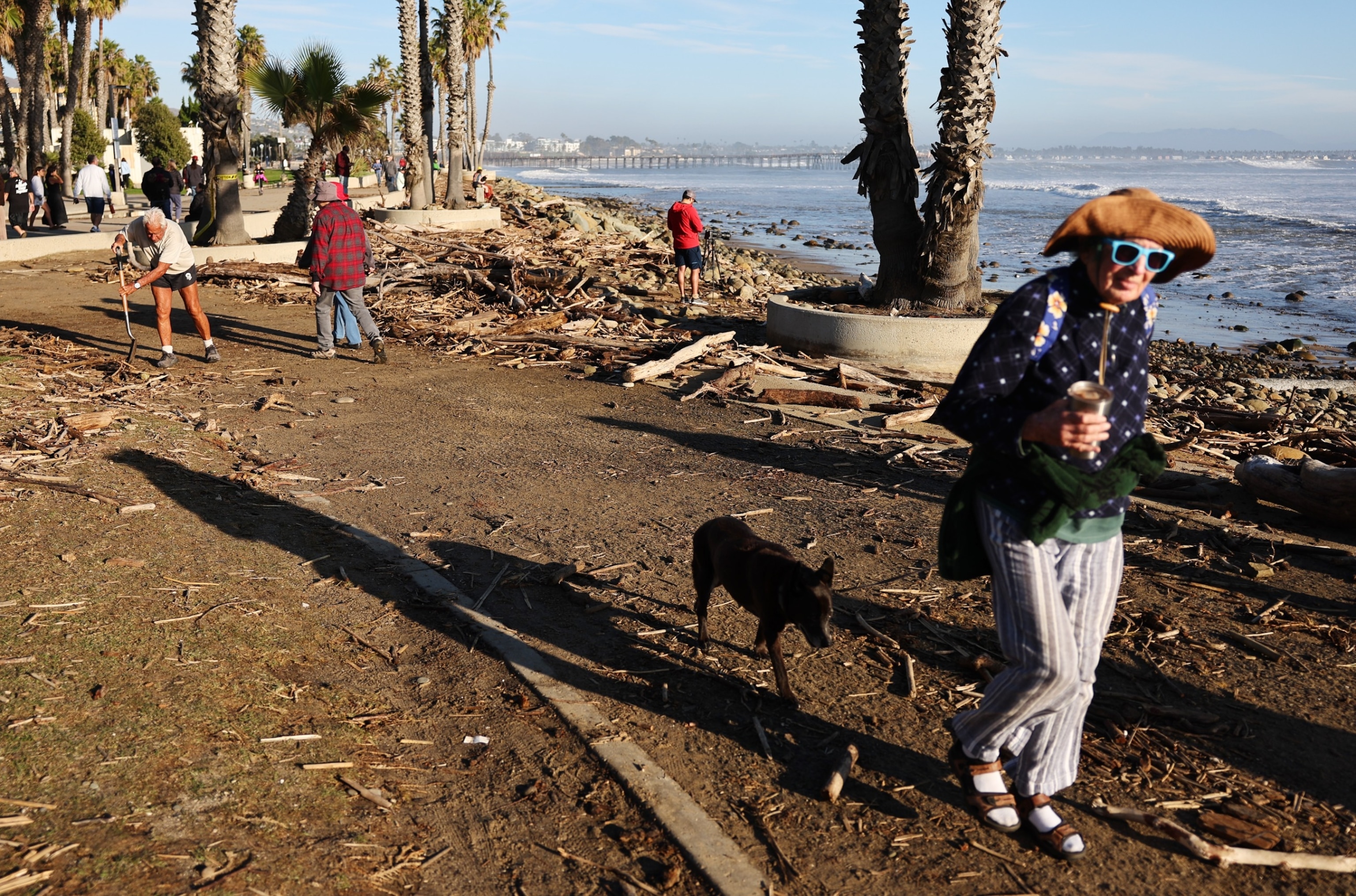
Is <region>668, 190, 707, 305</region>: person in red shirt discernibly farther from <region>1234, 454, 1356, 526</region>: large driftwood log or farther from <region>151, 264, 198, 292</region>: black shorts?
<region>1234, 454, 1356, 526</region>: large driftwood log

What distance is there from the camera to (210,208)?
20250 millimetres

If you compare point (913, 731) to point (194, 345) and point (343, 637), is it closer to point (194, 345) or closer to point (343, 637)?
point (343, 637)

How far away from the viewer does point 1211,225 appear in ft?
116

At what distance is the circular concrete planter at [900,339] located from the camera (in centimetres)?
1162

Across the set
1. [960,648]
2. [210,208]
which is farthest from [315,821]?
[210,208]

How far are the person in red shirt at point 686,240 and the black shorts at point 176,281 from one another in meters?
7.48

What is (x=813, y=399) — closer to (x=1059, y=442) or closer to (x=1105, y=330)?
(x=1105, y=330)

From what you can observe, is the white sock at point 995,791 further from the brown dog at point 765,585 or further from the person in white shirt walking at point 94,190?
the person in white shirt walking at point 94,190

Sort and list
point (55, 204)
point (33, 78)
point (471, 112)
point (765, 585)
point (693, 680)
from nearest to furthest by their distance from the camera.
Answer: point (765, 585)
point (693, 680)
point (55, 204)
point (33, 78)
point (471, 112)

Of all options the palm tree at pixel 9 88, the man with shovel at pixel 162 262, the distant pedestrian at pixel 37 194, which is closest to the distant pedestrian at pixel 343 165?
the distant pedestrian at pixel 37 194

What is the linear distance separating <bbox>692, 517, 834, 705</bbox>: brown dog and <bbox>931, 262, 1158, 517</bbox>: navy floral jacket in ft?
3.39

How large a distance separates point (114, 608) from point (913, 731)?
12.9 ft

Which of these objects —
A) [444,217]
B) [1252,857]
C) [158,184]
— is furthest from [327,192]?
[158,184]

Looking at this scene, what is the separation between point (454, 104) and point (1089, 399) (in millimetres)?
31494
